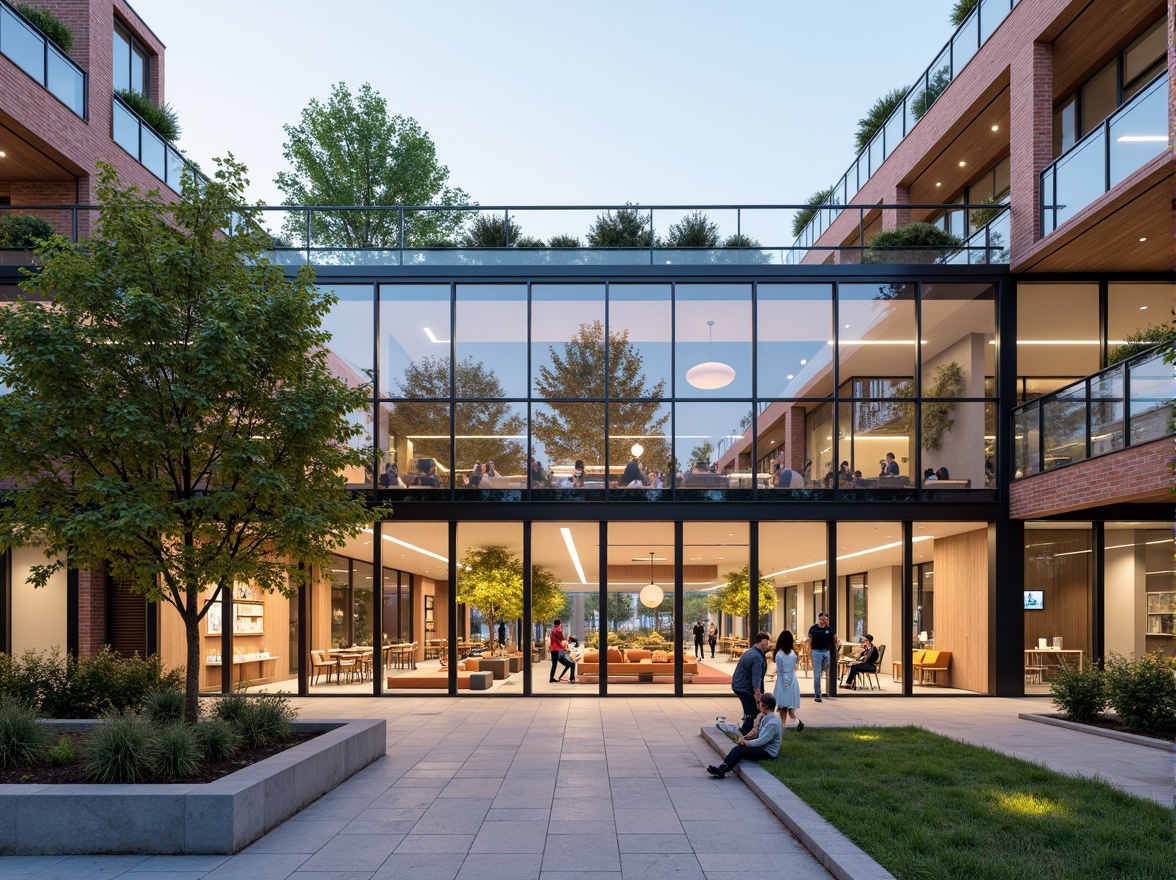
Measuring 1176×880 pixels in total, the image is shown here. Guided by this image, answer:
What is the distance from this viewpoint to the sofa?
20281 millimetres

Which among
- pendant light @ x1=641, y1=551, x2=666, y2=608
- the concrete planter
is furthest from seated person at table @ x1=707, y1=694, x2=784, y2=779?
pendant light @ x1=641, y1=551, x2=666, y2=608

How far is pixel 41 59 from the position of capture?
784 inches

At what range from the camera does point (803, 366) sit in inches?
774

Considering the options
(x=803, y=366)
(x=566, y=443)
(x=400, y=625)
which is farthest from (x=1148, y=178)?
(x=400, y=625)

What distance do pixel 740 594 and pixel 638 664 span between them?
3.51 metres

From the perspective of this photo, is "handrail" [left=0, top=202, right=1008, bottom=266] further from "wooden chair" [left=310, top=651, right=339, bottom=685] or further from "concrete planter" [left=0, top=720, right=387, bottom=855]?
"concrete planter" [left=0, top=720, right=387, bottom=855]

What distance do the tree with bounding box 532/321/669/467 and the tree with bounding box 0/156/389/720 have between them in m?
8.41

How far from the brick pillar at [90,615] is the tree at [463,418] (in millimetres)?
6599

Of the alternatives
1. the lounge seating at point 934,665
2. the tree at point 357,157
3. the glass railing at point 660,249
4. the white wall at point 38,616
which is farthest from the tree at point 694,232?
the tree at point 357,157

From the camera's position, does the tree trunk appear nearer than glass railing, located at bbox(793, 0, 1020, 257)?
Yes

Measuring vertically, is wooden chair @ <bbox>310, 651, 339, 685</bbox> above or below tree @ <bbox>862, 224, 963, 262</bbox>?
below

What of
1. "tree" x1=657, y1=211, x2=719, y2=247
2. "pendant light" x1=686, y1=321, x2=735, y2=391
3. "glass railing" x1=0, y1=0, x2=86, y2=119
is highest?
"glass railing" x1=0, y1=0, x2=86, y2=119

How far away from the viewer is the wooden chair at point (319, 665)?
20.3 metres

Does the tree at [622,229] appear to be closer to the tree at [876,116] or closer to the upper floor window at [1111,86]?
the upper floor window at [1111,86]
